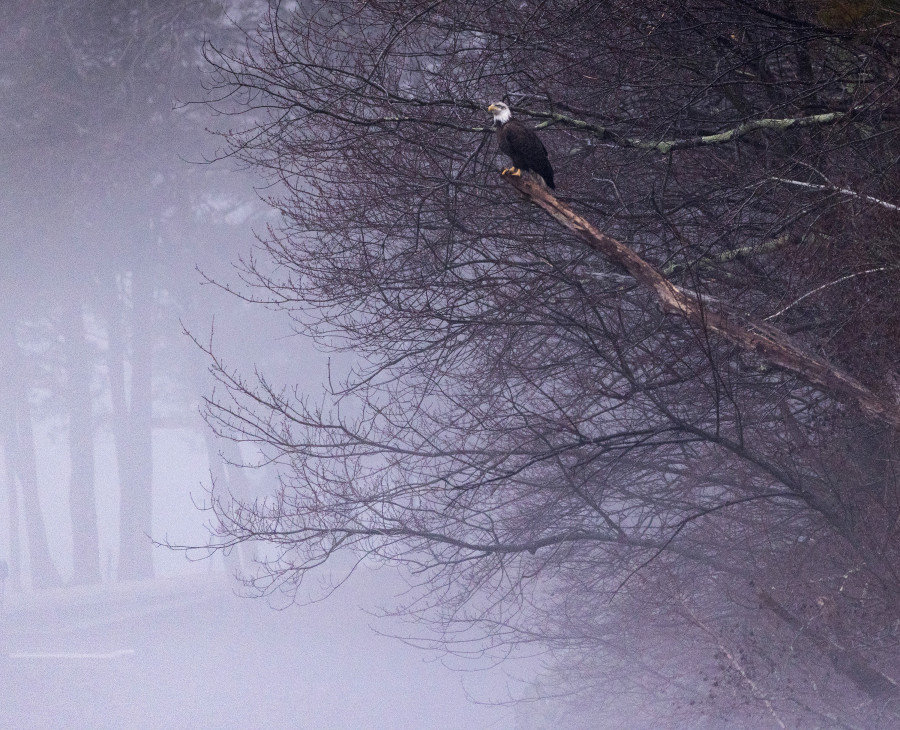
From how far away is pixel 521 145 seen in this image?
19.5 feet

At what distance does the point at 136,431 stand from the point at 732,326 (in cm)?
3427

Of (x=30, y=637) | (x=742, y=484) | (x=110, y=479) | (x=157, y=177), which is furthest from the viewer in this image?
(x=110, y=479)

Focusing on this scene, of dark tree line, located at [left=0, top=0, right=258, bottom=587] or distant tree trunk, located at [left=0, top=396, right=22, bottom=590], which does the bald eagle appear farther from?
distant tree trunk, located at [left=0, top=396, right=22, bottom=590]

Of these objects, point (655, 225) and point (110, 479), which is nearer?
point (655, 225)

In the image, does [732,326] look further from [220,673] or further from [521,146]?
[220,673]

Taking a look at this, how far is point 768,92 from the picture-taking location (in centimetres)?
794

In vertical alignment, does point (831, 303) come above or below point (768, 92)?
below

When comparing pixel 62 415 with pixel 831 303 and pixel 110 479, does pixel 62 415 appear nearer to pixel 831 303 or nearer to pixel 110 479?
pixel 110 479

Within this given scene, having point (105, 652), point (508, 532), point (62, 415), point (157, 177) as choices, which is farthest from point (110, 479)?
point (508, 532)

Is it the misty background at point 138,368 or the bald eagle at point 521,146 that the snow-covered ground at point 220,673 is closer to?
the misty background at point 138,368

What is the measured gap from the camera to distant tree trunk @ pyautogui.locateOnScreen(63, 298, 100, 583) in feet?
117

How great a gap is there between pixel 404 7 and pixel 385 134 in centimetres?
98

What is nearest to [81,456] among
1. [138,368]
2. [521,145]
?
[138,368]

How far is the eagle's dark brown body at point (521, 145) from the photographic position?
5.92m
